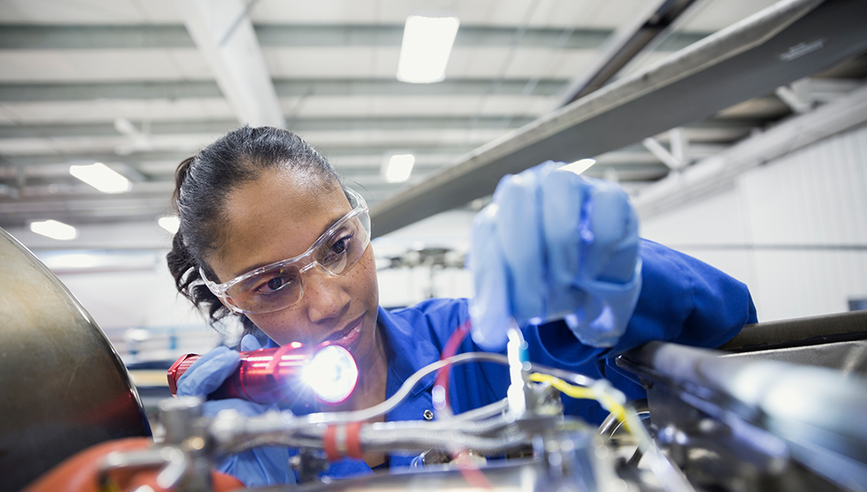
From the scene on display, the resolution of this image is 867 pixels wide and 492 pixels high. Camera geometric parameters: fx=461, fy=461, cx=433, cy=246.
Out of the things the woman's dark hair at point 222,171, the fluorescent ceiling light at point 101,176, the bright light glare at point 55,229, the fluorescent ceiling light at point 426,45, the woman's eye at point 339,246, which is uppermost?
the fluorescent ceiling light at point 426,45

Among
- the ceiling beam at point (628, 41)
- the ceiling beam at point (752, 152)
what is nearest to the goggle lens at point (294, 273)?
the ceiling beam at point (628, 41)

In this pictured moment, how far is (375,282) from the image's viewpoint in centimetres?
93

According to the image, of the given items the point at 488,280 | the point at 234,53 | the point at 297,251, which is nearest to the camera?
the point at 488,280

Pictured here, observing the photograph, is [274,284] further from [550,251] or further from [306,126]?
[306,126]

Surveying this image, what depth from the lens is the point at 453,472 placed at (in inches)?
14.9

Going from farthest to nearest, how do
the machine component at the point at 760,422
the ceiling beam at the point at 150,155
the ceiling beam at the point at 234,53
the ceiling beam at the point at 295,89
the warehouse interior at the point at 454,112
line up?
the ceiling beam at the point at 150,155
the ceiling beam at the point at 295,89
the ceiling beam at the point at 234,53
the warehouse interior at the point at 454,112
the machine component at the point at 760,422

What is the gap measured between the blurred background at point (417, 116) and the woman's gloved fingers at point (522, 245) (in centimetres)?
66

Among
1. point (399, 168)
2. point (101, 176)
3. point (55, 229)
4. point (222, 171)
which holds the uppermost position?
point (101, 176)

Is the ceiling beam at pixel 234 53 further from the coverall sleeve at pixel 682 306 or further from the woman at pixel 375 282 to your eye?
the coverall sleeve at pixel 682 306

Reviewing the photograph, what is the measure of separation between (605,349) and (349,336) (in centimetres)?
46

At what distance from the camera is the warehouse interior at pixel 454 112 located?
1.23 meters

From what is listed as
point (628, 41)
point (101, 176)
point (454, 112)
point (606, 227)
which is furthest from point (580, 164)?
point (101, 176)

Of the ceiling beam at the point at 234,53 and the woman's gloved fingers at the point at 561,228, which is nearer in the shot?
the woman's gloved fingers at the point at 561,228

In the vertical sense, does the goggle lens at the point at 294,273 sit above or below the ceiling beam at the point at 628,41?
below
